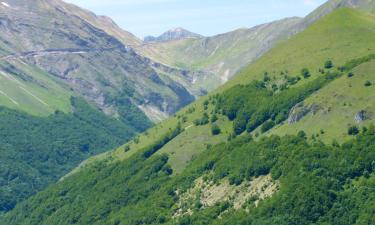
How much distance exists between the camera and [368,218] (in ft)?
644
